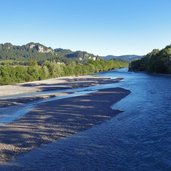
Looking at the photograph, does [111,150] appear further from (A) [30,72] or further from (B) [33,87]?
(A) [30,72]

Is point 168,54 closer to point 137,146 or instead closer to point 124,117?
point 124,117

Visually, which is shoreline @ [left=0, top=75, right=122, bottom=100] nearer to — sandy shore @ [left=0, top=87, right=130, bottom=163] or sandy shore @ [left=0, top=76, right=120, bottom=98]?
sandy shore @ [left=0, top=76, right=120, bottom=98]

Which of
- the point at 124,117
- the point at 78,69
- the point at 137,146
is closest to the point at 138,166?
the point at 137,146

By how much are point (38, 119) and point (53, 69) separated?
117484 millimetres

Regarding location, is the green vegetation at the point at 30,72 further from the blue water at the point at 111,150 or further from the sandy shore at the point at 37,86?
the blue water at the point at 111,150

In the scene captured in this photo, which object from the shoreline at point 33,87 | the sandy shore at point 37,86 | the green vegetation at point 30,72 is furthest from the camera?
the green vegetation at point 30,72

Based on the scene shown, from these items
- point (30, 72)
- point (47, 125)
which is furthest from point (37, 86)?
point (47, 125)

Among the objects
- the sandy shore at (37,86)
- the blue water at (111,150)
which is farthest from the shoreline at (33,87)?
the blue water at (111,150)

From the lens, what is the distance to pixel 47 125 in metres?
32.4

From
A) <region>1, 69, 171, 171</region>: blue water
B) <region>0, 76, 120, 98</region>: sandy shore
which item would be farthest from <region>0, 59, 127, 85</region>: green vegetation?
<region>1, 69, 171, 171</region>: blue water

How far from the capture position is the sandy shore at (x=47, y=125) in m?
25.6

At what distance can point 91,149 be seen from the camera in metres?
24.4

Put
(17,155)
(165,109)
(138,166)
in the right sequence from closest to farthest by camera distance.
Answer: (138,166)
(17,155)
(165,109)

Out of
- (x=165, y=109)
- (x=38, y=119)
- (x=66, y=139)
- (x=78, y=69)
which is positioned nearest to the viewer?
(x=66, y=139)
